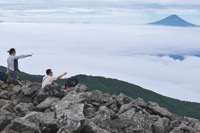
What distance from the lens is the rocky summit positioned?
25.7 ft

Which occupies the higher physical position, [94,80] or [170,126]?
[170,126]

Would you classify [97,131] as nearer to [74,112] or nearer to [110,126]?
[74,112]

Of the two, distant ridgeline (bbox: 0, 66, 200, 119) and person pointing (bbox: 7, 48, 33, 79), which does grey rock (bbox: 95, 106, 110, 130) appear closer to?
person pointing (bbox: 7, 48, 33, 79)

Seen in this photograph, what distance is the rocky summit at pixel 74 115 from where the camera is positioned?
784 centimetres

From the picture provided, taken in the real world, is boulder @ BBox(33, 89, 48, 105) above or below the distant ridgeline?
above

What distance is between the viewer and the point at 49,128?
7945 millimetres

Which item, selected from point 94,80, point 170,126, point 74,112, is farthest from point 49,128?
point 94,80

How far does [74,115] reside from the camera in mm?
8484

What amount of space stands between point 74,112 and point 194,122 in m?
9.77

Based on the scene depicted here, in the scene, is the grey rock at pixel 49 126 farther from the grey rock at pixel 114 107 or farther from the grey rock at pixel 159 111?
the grey rock at pixel 159 111

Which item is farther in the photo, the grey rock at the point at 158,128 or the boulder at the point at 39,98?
the boulder at the point at 39,98

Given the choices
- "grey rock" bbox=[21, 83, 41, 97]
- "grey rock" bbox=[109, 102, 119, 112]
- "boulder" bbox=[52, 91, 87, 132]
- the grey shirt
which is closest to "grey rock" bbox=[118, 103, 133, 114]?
"grey rock" bbox=[109, 102, 119, 112]

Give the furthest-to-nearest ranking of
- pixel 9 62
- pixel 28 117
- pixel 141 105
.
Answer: pixel 9 62, pixel 141 105, pixel 28 117

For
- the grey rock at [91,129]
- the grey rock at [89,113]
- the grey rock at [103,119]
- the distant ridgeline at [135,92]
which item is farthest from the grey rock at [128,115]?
the distant ridgeline at [135,92]
